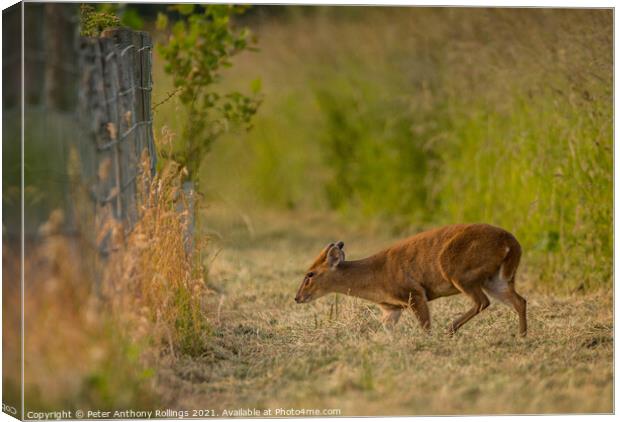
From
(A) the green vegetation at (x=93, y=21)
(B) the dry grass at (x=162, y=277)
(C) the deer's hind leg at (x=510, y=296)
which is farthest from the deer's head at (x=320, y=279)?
(A) the green vegetation at (x=93, y=21)

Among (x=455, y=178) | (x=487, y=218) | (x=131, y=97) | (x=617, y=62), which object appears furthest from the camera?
(x=455, y=178)

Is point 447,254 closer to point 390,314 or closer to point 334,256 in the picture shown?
point 390,314

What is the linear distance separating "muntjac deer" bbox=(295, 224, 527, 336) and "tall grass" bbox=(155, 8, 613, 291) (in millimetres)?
1971

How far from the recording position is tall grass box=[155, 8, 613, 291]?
30.5ft

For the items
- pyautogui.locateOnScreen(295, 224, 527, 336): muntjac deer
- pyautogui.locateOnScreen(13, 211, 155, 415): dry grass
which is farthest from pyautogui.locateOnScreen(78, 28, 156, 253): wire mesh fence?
pyautogui.locateOnScreen(295, 224, 527, 336): muntjac deer

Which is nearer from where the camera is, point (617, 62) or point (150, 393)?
point (150, 393)

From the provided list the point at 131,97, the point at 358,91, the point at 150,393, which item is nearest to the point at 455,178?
the point at 358,91

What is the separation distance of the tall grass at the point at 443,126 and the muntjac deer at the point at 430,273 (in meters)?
1.97

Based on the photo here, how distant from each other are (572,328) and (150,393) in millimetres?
3413

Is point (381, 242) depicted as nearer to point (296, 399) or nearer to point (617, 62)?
point (617, 62)

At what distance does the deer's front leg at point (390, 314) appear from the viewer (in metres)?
7.77

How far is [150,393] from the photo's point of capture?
579 centimetres

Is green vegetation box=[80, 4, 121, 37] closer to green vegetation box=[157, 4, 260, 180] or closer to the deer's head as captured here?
green vegetation box=[157, 4, 260, 180]

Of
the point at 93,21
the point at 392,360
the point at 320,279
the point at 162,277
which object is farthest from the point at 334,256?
the point at 93,21
